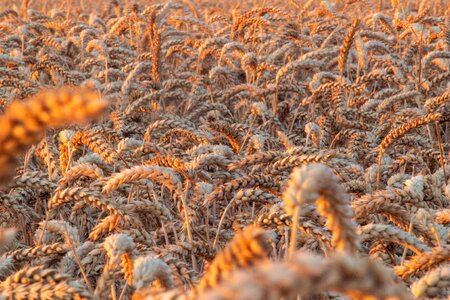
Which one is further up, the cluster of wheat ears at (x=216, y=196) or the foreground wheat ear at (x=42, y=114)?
the foreground wheat ear at (x=42, y=114)

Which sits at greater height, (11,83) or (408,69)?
(11,83)

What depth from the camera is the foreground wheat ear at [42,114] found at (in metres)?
0.62

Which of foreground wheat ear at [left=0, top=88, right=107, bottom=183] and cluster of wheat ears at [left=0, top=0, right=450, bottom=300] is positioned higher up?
foreground wheat ear at [left=0, top=88, right=107, bottom=183]

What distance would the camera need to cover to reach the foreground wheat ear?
62cm

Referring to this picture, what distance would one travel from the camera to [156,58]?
4.96 metres

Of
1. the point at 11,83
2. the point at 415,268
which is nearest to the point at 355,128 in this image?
the point at 11,83

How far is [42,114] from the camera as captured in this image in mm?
629

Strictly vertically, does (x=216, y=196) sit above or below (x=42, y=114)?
below

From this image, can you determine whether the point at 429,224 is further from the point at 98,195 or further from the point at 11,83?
the point at 11,83

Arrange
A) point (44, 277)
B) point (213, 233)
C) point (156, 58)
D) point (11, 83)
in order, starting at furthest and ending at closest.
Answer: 1. point (156, 58)
2. point (11, 83)
3. point (213, 233)
4. point (44, 277)

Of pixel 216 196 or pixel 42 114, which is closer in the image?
pixel 42 114

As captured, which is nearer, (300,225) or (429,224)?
(300,225)

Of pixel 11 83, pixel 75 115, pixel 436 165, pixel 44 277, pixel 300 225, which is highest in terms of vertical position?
pixel 75 115

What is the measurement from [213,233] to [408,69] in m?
3.19
